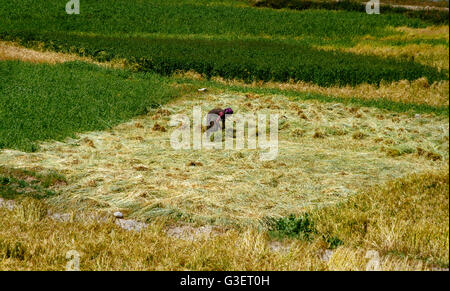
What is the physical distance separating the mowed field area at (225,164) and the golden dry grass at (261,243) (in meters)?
0.02

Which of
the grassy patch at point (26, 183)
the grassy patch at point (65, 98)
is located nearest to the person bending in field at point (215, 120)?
the grassy patch at point (65, 98)

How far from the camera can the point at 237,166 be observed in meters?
7.59

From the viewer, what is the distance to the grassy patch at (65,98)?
31.3 ft

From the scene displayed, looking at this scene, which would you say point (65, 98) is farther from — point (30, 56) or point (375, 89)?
point (375, 89)

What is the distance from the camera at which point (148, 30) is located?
28.1 meters

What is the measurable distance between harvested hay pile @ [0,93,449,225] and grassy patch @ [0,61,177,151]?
1.80ft

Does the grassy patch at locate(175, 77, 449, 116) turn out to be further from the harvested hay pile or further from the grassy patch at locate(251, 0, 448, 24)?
the grassy patch at locate(251, 0, 448, 24)

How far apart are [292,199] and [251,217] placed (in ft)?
2.59

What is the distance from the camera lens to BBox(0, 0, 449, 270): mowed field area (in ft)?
14.6

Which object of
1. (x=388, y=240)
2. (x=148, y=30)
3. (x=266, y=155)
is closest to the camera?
(x=388, y=240)

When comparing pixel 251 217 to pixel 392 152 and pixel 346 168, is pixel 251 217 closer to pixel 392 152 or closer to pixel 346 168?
pixel 346 168

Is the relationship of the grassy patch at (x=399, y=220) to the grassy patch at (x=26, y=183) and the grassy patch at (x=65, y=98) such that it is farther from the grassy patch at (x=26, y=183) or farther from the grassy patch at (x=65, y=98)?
the grassy patch at (x=65, y=98)
